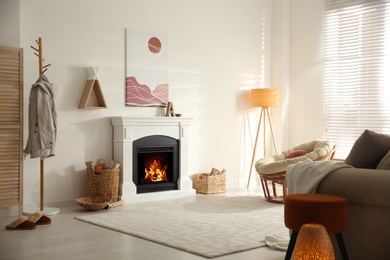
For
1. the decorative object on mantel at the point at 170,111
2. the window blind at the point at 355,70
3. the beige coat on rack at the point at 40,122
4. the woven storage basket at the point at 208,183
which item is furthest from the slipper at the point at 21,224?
the window blind at the point at 355,70

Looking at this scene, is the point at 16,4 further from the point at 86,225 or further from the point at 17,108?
the point at 86,225

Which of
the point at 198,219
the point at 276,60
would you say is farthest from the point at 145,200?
the point at 276,60

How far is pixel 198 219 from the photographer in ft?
17.6

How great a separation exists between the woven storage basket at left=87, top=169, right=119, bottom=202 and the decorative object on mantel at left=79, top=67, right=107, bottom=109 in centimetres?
77

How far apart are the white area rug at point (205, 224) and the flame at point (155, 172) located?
2.30 ft

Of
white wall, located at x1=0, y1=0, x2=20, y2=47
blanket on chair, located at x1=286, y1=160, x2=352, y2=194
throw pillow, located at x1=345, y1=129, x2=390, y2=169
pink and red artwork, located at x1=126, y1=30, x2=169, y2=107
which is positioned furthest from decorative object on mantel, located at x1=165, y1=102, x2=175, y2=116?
throw pillow, located at x1=345, y1=129, x2=390, y2=169

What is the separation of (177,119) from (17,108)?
2186mm

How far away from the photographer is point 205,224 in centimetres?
509

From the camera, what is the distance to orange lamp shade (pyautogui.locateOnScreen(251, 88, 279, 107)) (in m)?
7.68

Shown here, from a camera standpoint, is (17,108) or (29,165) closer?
(17,108)

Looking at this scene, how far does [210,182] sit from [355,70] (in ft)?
8.27

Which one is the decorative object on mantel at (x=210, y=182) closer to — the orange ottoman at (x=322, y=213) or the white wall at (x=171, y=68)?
the white wall at (x=171, y=68)

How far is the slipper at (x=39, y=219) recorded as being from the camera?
5051 mm

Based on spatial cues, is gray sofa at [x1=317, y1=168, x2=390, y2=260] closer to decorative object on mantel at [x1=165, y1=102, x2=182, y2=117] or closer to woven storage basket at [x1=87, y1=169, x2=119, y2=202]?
woven storage basket at [x1=87, y1=169, x2=119, y2=202]
